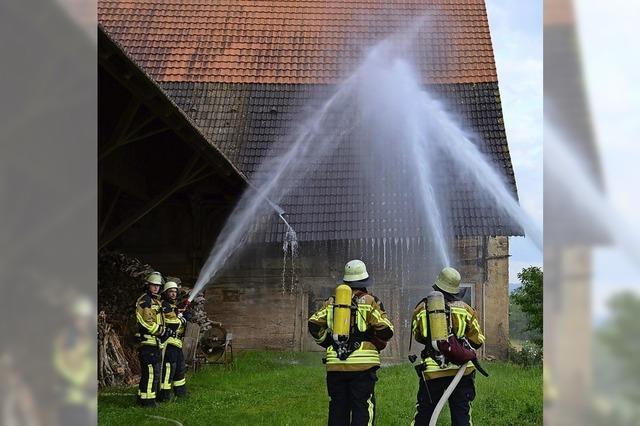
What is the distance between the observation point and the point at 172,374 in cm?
887

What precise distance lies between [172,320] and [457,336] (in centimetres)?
457

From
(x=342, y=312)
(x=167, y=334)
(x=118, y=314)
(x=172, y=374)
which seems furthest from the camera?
(x=118, y=314)

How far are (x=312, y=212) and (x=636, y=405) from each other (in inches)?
355

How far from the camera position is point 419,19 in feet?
47.2

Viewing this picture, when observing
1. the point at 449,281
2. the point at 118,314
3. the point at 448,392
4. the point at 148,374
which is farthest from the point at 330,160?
the point at 448,392

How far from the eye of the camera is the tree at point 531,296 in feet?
33.0

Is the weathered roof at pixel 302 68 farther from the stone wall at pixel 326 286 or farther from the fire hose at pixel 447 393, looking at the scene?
the fire hose at pixel 447 393

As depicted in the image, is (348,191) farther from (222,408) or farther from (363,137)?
(222,408)

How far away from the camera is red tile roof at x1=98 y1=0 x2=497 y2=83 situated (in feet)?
45.7

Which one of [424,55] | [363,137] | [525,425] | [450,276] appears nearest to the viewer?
[450,276]

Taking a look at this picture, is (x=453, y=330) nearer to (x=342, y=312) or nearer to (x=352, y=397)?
(x=342, y=312)

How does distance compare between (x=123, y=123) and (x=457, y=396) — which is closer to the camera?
(x=457, y=396)

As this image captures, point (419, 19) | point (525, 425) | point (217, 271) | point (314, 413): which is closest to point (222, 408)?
point (314, 413)

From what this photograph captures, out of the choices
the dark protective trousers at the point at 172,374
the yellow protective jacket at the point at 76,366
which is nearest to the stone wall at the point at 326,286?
the dark protective trousers at the point at 172,374
